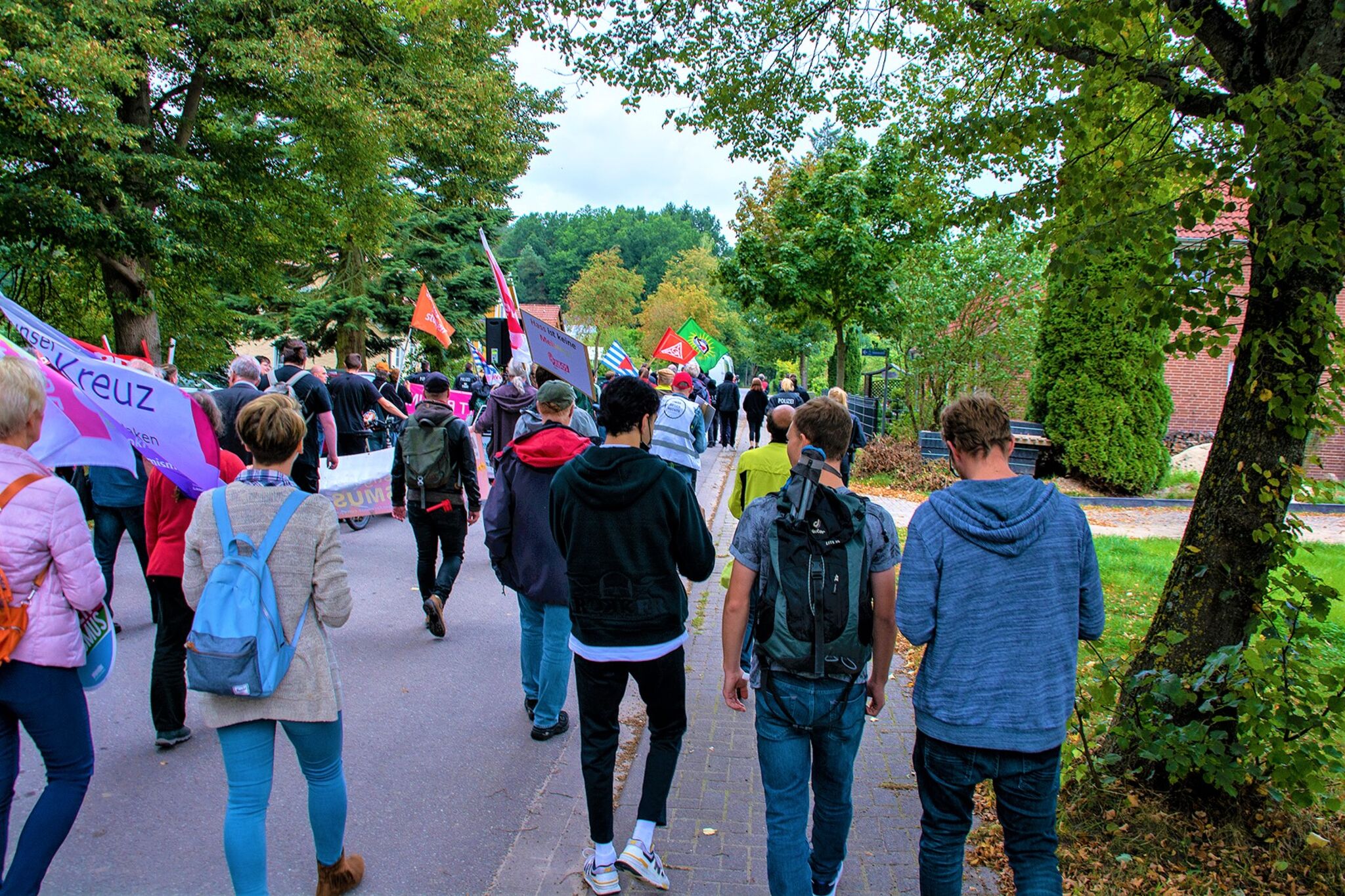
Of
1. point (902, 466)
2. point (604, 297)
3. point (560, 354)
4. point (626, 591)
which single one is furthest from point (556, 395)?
point (604, 297)

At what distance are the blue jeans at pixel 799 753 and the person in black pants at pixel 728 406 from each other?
16.4m

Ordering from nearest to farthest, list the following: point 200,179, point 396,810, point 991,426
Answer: point 991,426 < point 396,810 < point 200,179

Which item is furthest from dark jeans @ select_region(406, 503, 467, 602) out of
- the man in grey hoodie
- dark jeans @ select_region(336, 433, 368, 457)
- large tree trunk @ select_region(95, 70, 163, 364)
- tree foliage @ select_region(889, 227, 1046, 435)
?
large tree trunk @ select_region(95, 70, 163, 364)

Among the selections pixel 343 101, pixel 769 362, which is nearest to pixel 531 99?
pixel 343 101

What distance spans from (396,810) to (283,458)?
6.09 feet

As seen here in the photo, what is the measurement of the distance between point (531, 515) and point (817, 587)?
223 cm

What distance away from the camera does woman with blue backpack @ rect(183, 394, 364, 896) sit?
8.61ft

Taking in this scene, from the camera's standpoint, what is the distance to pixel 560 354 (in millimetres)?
5531

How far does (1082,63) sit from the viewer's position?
384 cm

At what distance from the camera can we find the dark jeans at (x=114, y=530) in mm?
5223

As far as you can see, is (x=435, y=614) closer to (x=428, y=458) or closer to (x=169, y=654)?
(x=428, y=458)

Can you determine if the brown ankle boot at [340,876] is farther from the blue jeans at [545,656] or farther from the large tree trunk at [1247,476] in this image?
the large tree trunk at [1247,476]

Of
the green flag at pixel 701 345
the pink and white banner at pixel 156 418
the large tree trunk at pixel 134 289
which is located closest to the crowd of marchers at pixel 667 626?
the pink and white banner at pixel 156 418

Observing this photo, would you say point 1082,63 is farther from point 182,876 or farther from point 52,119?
point 52,119
